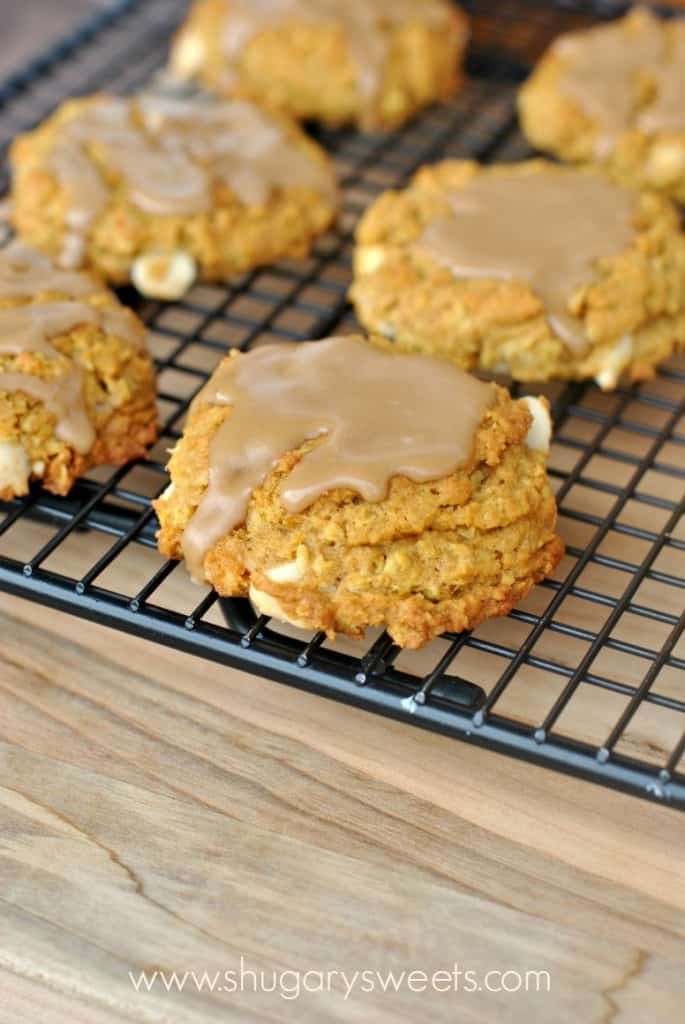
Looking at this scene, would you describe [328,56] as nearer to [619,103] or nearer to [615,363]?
[619,103]

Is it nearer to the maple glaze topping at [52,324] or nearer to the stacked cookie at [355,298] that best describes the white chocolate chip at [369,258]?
the stacked cookie at [355,298]

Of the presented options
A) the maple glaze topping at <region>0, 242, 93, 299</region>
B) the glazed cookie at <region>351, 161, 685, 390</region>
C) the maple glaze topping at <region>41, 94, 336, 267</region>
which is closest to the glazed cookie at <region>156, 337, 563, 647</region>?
the glazed cookie at <region>351, 161, 685, 390</region>

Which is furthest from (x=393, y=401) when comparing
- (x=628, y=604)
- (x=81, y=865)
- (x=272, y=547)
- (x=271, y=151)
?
(x=271, y=151)

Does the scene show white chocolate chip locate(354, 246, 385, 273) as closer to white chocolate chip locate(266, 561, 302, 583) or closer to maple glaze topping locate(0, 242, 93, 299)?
maple glaze topping locate(0, 242, 93, 299)

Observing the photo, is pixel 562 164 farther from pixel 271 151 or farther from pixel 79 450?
pixel 79 450

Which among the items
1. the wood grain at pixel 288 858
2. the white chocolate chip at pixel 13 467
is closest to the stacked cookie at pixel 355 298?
the white chocolate chip at pixel 13 467
